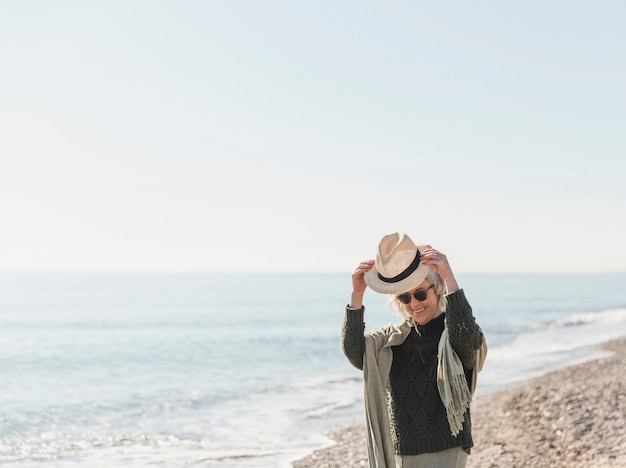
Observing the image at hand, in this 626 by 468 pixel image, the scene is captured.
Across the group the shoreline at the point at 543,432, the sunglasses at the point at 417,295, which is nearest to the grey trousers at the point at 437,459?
the sunglasses at the point at 417,295

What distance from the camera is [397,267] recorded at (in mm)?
3834

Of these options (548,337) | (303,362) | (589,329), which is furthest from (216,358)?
(589,329)

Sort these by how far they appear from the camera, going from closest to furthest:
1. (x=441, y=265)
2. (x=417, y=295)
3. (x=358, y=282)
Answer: (x=441, y=265)
(x=417, y=295)
(x=358, y=282)

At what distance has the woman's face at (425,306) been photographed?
153 inches

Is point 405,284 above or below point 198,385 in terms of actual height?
above

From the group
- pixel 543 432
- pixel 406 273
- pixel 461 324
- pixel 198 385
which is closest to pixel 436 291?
pixel 406 273

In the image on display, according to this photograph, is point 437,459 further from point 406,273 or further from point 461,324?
point 406,273

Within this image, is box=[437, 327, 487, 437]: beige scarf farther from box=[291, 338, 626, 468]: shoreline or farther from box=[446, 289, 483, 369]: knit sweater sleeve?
box=[291, 338, 626, 468]: shoreline

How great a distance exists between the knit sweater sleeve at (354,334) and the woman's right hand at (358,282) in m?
0.05

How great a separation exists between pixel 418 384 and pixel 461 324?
472 millimetres

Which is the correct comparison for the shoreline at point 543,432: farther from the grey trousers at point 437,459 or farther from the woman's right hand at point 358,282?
the woman's right hand at point 358,282

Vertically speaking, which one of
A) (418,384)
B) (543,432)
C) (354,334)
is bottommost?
(543,432)

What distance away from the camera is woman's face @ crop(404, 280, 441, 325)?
3889mm

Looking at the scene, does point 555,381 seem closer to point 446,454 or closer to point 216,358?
point 446,454
